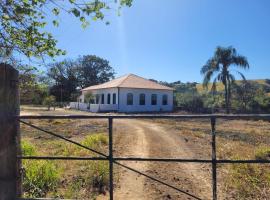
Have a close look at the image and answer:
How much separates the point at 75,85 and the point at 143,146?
205 feet

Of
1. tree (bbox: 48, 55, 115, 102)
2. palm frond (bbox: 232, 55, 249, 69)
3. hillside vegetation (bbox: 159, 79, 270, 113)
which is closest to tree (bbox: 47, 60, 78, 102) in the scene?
tree (bbox: 48, 55, 115, 102)

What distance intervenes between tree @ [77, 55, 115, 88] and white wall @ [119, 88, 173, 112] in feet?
109

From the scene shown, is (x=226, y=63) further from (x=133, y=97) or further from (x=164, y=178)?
(x=164, y=178)

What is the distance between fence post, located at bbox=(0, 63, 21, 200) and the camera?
4.20 metres

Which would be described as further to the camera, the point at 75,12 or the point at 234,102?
the point at 234,102

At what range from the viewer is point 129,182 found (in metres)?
6.32

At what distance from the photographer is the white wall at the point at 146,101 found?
39.4 meters

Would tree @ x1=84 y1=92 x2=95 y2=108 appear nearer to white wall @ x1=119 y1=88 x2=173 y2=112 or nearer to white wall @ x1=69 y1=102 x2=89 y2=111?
white wall @ x1=69 y1=102 x2=89 y2=111

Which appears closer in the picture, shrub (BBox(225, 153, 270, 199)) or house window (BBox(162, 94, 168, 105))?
shrub (BBox(225, 153, 270, 199))

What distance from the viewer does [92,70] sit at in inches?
2965

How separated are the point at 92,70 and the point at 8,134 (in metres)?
71.9

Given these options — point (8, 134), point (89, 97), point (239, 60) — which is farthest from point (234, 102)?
point (8, 134)

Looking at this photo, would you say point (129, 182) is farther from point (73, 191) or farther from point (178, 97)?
point (178, 97)

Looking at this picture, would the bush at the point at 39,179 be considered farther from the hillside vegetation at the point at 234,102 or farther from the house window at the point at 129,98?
the house window at the point at 129,98
